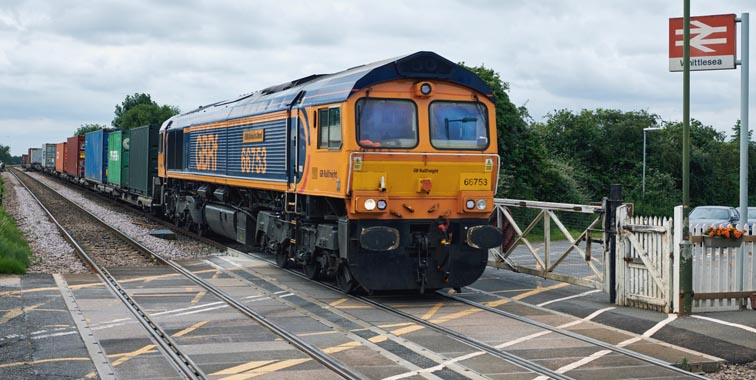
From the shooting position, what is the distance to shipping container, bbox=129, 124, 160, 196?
3041 centimetres

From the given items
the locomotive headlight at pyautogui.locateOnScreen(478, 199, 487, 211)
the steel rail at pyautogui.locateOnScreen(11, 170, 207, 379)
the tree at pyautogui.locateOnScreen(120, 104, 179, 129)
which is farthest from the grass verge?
the tree at pyautogui.locateOnScreen(120, 104, 179, 129)

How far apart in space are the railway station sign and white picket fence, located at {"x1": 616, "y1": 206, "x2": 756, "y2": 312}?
3.92 m

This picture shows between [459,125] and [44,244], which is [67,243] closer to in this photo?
[44,244]

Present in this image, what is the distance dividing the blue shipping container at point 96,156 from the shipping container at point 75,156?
3.16 meters

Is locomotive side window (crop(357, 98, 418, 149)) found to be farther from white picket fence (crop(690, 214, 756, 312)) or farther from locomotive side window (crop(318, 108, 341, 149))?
white picket fence (crop(690, 214, 756, 312))

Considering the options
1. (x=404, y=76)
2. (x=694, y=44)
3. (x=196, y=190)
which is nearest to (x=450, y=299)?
(x=404, y=76)

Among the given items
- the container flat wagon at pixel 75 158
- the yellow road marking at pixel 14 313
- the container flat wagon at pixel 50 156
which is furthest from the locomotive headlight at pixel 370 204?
the container flat wagon at pixel 50 156

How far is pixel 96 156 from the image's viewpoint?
44.7 m

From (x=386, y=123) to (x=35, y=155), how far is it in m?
101

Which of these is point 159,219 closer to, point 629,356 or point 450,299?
point 450,299

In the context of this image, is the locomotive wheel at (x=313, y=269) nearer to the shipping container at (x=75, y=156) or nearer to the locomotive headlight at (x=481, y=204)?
the locomotive headlight at (x=481, y=204)

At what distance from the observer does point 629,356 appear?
9.14 m

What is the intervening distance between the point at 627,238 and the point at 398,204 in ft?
11.5

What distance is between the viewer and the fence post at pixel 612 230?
1277 cm
